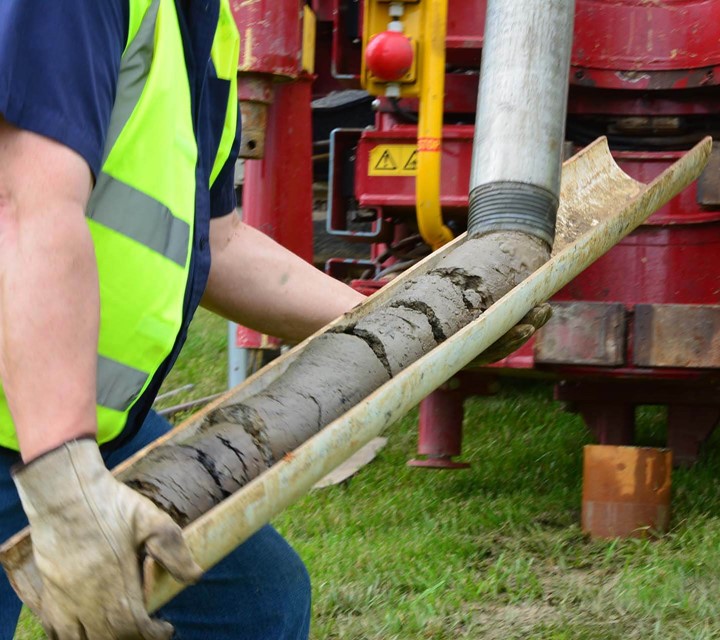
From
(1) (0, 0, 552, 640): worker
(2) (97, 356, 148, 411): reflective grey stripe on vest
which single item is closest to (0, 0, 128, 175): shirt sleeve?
(1) (0, 0, 552, 640): worker

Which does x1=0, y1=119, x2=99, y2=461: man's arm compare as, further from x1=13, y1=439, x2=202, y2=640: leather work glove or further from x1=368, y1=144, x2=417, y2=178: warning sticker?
x1=368, y1=144, x2=417, y2=178: warning sticker

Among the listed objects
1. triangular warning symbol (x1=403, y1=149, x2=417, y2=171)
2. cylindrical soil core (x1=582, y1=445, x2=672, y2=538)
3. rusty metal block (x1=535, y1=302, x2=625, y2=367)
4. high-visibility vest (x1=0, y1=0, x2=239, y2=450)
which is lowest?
cylindrical soil core (x1=582, y1=445, x2=672, y2=538)

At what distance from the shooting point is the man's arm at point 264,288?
7.44 feet

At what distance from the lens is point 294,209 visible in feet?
13.1

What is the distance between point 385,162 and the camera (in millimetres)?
3592

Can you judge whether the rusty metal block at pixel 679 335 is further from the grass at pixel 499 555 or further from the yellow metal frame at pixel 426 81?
the yellow metal frame at pixel 426 81

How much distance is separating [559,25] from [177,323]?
4.33ft

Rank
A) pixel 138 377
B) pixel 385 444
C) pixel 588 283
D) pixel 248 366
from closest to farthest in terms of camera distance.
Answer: pixel 138 377 < pixel 588 283 < pixel 248 366 < pixel 385 444

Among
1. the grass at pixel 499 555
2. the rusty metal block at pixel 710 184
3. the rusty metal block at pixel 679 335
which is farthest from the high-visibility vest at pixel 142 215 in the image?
the rusty metal block at pixel 710 184

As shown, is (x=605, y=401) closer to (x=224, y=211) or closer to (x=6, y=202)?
(x=224, y=211)

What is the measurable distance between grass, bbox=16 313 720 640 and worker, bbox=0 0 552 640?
1.00 m

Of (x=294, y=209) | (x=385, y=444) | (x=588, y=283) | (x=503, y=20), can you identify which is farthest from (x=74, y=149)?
(x=385, y=444)

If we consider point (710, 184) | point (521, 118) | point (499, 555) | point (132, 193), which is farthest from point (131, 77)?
point (499, 555)

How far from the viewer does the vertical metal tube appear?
8.18ft
